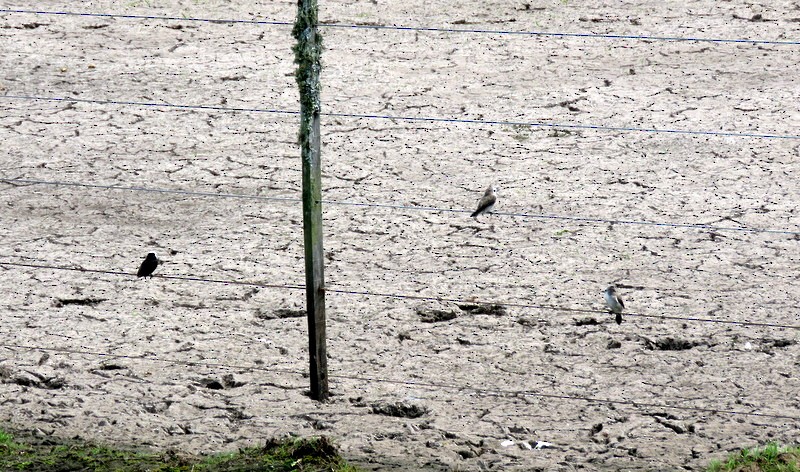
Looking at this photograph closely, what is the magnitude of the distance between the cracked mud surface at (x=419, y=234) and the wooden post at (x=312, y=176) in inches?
10.2

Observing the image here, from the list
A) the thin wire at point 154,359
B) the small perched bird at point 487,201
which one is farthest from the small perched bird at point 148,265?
the small perched bird at point 487,201

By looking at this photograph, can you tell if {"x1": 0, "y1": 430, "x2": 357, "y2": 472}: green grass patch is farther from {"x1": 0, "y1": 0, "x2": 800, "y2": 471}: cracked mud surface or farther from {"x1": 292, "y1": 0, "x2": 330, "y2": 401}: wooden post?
{"x1": 292, "y1": 0, "x2": 330, "y2": 401}: wooden post

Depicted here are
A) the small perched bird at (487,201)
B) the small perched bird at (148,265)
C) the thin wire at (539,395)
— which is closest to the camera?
the thin wire at (539,395)

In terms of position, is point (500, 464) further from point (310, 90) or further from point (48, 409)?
point (48, 409)

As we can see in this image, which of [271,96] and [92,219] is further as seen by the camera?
[271,96]

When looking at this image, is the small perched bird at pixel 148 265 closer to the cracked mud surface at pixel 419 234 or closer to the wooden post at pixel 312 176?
the cracked mud surface at pixel 419 234

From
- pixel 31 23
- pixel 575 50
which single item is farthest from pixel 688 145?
pixel 31 23

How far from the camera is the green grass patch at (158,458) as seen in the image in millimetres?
4410

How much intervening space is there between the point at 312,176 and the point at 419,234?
2.01m

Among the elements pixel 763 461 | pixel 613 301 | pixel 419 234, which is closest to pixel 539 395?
pixel 613 301

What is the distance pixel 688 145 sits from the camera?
750 centimetres

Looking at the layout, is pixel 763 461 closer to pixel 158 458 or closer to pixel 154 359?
pixel 158 458

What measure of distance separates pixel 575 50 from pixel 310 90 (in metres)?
4.72

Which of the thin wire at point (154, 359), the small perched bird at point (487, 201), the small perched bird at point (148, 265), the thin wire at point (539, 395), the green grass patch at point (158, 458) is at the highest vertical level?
the small perched bird at point (487, 201)
